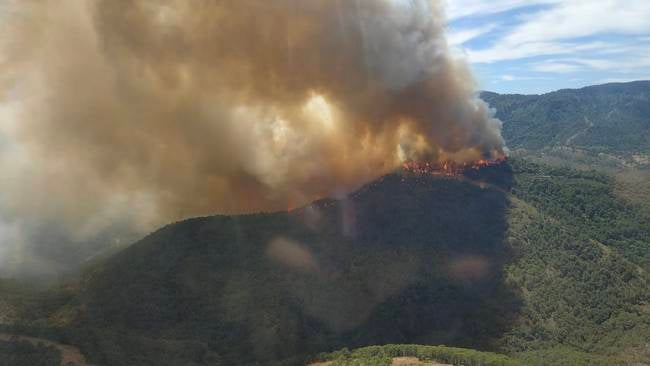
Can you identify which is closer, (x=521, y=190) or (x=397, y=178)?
(x=397, y=178)

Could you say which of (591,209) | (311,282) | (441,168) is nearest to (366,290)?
(311,282)

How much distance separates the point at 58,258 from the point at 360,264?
55593 mm

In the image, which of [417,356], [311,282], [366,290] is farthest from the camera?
[311,282]

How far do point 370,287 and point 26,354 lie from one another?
48.6m

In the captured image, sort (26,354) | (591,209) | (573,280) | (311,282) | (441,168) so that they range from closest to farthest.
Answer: (26,354) < (311,282) < (573,280) < (441,168) < (591,209)

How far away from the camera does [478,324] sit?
79.4 meters

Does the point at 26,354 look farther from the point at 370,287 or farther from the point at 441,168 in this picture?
the point at 441,168

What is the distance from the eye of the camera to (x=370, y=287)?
85250mm

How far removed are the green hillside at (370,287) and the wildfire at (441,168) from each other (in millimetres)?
2647

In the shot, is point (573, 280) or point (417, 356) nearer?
point (417, 356)

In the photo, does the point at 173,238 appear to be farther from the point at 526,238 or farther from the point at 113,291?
the point at 526,238

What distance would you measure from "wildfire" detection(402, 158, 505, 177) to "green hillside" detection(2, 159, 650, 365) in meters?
2.65

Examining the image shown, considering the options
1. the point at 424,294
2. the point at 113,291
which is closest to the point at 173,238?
the point at 113,291

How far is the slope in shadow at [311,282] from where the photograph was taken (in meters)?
74.6
